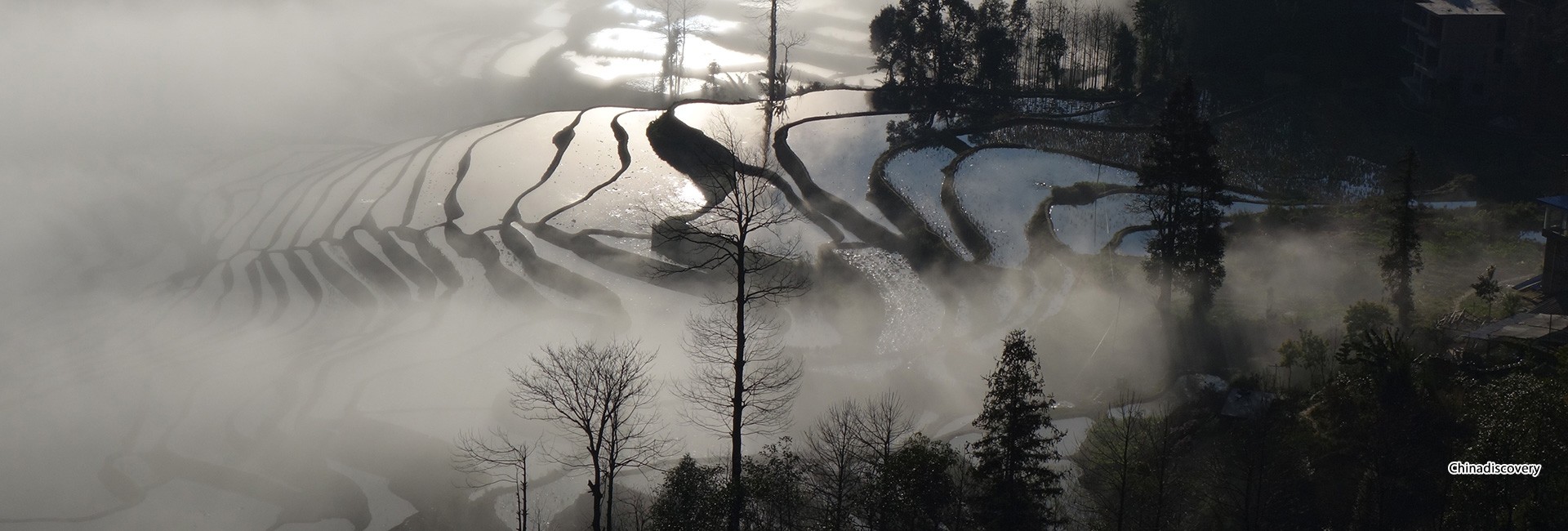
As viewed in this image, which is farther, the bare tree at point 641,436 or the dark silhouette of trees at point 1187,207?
the dark silhouette of trees at point 1187,207

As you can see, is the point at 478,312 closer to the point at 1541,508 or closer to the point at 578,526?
the point at 578,526

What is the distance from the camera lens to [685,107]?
174 ft

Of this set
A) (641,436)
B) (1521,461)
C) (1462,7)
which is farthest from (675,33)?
(1521,461)

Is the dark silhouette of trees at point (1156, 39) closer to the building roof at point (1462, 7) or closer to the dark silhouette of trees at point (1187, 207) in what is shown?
the building roof at point (1462, 7)

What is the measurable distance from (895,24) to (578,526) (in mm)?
36262

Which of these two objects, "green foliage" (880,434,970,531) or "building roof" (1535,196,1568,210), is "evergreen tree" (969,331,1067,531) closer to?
"green foliage" (880,434,970,531)

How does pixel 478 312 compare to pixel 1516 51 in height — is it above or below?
below

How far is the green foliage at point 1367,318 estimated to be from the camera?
25.9m

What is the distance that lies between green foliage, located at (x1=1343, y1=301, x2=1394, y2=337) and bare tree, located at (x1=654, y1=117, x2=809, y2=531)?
13202 millimetres

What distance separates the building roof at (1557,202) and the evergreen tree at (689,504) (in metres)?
20.2

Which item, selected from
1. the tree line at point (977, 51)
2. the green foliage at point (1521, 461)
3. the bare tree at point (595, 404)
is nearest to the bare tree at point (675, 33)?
the tree line at point (977, 51)

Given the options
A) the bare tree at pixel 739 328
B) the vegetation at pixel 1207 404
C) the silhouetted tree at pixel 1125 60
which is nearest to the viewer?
the vegetation at pixel 1207 404

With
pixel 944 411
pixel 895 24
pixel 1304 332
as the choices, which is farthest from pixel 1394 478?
pixel 895 24

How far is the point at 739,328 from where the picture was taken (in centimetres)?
1948
